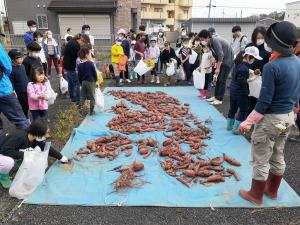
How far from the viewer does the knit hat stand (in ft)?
8.02

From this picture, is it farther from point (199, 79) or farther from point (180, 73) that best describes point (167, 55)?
point (199, 79)

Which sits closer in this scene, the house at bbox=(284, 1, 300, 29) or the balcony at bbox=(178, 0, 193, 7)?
the house at bbox=(284, 1, 300, 29)

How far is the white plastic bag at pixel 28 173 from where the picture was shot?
299cm

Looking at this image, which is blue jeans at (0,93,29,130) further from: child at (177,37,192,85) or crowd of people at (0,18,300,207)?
child at (177,37,192,85)

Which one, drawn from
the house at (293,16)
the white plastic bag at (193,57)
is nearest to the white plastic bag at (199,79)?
the white plastic bag at (193,57)

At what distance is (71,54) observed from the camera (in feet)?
20.6

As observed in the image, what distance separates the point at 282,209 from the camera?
9.52ft

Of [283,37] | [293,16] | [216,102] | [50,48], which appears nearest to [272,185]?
[283,37]

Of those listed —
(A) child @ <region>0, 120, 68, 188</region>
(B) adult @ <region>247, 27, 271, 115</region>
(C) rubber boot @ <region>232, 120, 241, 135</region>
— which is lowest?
(C) rubber boot @ <region>232, 120, 241, 135</region>

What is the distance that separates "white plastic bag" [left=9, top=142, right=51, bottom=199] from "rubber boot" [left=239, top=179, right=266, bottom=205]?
2.47 meters

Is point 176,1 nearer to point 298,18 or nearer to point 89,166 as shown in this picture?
point 298,18

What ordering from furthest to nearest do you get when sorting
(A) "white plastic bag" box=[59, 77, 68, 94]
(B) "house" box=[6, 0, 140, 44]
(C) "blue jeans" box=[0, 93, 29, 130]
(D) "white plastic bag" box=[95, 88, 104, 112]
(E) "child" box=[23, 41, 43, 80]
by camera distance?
(B) "house" box=[6, 0, 140, 44], (A) "white plastic bag" box=[59, 77, 68, 94], (D) "white plastic bag" box=[95, 88, 104, 112], (E) "child" box=[23, 41, 43, 80], (C) "blue jeans" box=[0, 93, 29, 130]

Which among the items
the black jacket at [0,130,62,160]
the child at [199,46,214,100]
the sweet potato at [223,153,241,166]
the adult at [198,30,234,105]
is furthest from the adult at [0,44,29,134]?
the child at [199,46,214,100]

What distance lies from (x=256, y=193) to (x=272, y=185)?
9.5 inches
